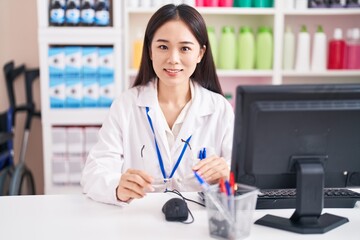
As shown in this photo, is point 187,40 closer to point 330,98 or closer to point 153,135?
point 153,135

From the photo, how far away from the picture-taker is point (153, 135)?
6.45 feet

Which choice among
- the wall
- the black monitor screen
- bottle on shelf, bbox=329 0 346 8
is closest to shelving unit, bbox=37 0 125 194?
the wall

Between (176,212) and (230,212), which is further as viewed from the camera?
(176,212)

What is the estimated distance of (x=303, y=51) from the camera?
3316mm

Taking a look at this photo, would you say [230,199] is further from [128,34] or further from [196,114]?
[128,34]

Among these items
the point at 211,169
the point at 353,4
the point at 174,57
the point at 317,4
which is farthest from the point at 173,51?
the point at 353,4

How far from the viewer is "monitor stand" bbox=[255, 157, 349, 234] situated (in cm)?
135

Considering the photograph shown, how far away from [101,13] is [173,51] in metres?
1.33

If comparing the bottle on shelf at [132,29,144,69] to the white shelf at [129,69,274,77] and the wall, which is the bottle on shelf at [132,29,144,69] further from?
the wall

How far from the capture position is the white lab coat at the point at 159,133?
1.92 metres

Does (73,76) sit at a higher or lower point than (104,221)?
higher

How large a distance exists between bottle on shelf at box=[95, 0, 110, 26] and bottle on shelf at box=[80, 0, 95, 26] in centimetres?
3

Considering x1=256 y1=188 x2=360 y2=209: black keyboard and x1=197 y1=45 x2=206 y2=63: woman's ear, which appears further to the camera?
x1=197 y1=45 x2=206 y2=63: woman's ear

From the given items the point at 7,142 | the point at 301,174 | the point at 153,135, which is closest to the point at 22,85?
the point at 7,142
